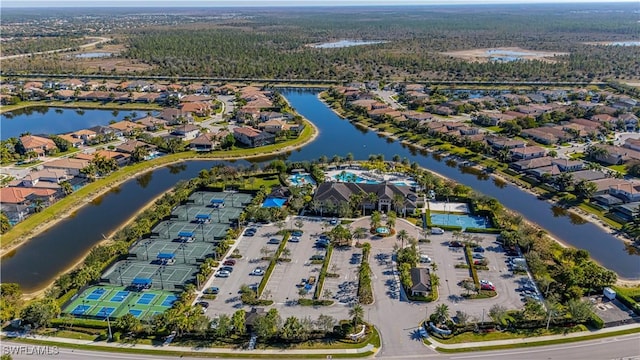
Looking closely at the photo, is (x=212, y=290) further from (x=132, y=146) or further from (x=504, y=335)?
(x=132, y=146)

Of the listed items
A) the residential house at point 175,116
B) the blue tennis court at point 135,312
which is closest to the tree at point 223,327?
the blue tennis court at point 135,312

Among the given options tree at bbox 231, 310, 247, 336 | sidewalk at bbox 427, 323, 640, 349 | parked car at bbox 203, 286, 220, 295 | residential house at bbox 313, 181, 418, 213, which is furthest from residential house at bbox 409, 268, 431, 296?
parked car at bbox 203, 286, 220, 295

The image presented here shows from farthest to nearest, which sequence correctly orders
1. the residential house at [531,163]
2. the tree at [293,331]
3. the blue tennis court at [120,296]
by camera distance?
the residential house at [531,163]
the blue tennis court at [120,296]
the tree at [293,331]

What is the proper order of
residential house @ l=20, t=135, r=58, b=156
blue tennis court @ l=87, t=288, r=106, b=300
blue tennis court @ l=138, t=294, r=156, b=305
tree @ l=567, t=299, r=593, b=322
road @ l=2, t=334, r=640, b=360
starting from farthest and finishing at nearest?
residential house @ l=20, t=135, r=58, b=156, blue tennis court @ l=87, t=288, r=106, b=300, blue tennis court @ l=138, t=294, r=156, b=305, tree @ l=567, t=299, r=593, b=322, road @ l=2, t=334, r=640, b=360

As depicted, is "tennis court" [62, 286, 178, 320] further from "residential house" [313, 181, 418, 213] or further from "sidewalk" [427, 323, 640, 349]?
Answer: "residential house" [313, 181, 418, 213]

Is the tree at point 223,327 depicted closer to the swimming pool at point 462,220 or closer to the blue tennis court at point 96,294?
the blue tennis court at point 96,294

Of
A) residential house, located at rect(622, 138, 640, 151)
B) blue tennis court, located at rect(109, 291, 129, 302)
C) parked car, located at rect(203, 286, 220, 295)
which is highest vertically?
residential house, located at rect(622, 138, 640, 151)

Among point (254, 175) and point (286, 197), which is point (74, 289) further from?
point (254, 175)
